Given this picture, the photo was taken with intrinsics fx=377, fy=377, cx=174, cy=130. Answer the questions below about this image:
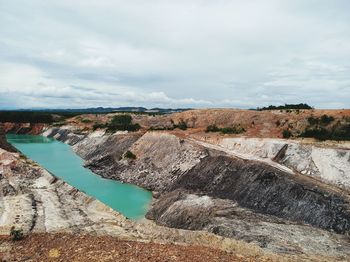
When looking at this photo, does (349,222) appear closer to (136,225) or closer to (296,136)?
(136,225)

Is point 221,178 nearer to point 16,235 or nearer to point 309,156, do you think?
point 309,156

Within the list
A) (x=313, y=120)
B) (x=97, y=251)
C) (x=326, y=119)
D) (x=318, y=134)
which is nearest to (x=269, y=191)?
(x=318, y=134)

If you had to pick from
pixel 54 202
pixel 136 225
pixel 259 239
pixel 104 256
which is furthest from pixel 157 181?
pixel 104 256

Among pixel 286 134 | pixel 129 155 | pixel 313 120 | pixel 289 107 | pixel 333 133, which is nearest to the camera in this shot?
pixel 333 133

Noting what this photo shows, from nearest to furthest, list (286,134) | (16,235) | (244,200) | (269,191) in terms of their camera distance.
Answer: (16,235), (269,191), (244,200), (286,134)

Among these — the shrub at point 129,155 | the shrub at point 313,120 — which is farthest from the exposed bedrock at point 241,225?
the shrub at point 313,120

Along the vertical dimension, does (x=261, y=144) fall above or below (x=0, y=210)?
above

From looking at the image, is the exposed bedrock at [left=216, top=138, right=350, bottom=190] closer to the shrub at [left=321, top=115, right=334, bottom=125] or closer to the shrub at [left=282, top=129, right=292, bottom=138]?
the shrub at [left=282, top=129, right=292, bottom=138]
